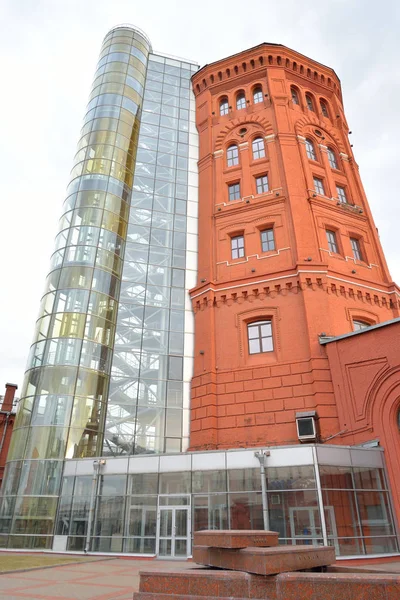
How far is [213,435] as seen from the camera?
18.9m

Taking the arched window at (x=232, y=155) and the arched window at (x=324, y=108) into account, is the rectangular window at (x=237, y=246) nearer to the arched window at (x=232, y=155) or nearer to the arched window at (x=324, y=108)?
the arched window at (x=232, y=155)

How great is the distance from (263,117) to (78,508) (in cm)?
2473

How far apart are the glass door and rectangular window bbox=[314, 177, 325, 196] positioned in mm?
18657

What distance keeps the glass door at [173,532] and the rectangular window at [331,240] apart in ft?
48.9

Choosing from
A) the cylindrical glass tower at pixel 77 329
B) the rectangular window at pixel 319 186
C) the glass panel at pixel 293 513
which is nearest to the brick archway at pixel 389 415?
the glass panel at pixel 293 513

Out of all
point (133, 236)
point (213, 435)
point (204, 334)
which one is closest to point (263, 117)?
point (133, 236)

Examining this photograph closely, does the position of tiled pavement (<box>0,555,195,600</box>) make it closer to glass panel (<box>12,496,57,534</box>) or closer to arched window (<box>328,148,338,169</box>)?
glass panel (<box>12,496,57,534</box>)

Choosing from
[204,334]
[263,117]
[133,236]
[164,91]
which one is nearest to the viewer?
[204,334]

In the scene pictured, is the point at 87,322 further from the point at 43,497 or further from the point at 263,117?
the point at 263,117

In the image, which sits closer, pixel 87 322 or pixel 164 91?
pixel 87 322

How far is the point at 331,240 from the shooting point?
23.7 meters

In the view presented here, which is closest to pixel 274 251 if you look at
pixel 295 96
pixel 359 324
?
pixel 359 324

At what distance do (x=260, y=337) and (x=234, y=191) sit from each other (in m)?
10.3

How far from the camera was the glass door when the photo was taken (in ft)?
51.3
